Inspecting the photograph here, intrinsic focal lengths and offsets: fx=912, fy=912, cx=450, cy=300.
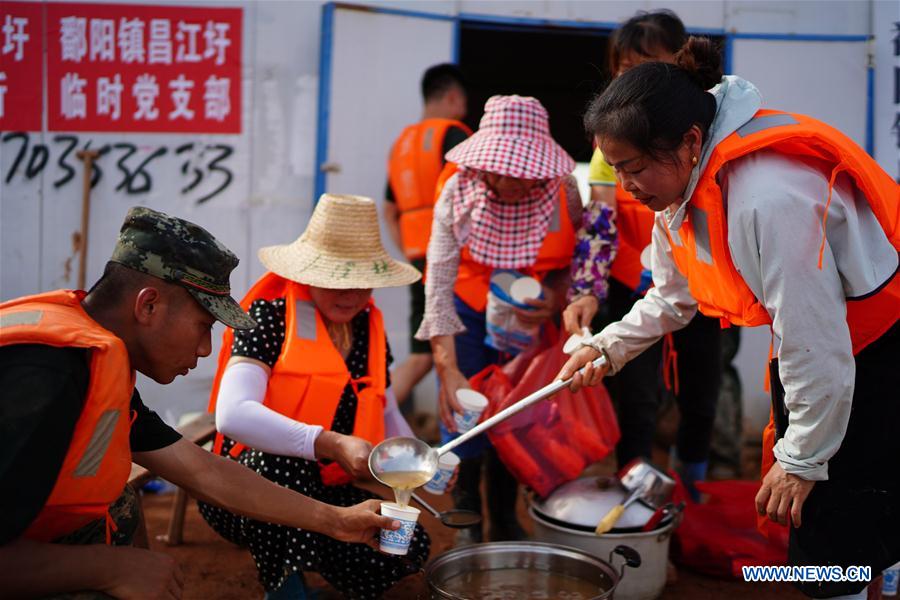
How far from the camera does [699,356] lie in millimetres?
3555

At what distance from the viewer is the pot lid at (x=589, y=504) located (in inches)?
120

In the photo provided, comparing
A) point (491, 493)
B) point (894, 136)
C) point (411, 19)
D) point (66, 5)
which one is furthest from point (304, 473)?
point (894, 136)

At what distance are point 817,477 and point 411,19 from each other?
3.95 metres

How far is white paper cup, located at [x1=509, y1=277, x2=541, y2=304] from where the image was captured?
332cm

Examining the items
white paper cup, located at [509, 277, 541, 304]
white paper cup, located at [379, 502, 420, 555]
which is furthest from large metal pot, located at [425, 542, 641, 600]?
white paper cup, located at [509, 277, 541, 304]

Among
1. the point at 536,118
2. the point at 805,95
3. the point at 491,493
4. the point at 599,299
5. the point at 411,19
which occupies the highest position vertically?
the point at 411,19

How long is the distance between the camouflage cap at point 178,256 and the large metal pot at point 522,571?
1123 millimetres

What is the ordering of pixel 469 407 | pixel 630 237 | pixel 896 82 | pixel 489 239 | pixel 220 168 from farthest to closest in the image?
Answer: 1. pixel 896 82
2. pixel 220 168
3. pixel 630 237
4. pixel 489 239
5. pixel 469 407

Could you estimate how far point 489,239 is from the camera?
336cm

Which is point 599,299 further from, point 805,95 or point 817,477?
point 805,95

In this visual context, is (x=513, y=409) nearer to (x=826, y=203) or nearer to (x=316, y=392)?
(x=316, y=392)

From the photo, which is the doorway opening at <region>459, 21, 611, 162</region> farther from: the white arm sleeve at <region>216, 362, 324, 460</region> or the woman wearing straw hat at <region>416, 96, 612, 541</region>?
the white arm sleeve at <region>216, 362, 324, 460</region>

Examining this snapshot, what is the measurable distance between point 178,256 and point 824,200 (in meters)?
1.38

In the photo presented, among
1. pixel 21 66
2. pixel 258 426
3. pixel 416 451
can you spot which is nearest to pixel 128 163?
pixel 21 66
